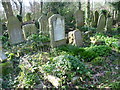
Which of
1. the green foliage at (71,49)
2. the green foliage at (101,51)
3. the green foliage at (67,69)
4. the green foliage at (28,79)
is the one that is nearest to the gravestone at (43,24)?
the green foliage at (71,49)

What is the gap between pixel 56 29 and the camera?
7000 millimetres

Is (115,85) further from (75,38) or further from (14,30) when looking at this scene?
(14,30)

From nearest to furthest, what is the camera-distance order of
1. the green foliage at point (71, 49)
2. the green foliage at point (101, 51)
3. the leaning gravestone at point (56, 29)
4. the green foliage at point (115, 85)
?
1. the green foliage at point (115, 85)
2. the green foliage at point (101, 51)
3. the green foliage at point (71, 49)
4. the leaning gravestone at point (56, 29)

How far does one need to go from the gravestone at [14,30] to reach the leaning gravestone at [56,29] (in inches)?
86.9

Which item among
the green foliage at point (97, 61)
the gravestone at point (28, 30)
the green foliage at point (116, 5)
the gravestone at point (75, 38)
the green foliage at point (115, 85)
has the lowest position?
the green foliage at point (115, 85)

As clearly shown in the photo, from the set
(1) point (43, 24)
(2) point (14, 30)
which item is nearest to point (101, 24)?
(1) point (43, 24)

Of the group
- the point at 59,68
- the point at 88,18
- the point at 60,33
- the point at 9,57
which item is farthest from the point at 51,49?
the point at 88,18

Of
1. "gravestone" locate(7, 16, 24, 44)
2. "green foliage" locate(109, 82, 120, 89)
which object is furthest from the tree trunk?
"green foliage" locate(109, 82, 120, 89)

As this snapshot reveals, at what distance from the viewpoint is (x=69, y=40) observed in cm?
766

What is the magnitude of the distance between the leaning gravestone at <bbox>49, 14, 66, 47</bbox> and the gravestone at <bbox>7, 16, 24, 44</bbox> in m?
2.21

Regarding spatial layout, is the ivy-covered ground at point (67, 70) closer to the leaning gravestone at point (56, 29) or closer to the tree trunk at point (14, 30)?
the leaning gravestone at point (56, 29)

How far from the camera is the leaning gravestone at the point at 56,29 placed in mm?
6779

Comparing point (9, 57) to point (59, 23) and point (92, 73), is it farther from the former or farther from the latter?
point (92, 73)

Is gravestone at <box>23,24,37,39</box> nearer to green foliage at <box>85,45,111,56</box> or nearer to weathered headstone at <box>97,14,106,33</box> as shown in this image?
green foliage at <box>85,45,111,56</box>
